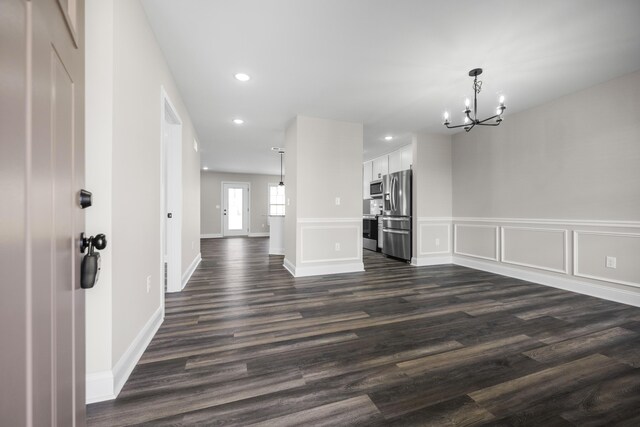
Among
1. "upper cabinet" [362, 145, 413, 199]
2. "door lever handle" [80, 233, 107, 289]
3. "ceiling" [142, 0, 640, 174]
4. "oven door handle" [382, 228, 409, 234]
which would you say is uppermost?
"ceiling" [142, 0, 640, 174]

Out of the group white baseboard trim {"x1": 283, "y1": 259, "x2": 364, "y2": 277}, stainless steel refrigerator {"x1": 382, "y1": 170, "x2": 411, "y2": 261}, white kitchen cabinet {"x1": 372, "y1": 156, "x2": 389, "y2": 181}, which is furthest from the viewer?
white kitchen cabinet {"x1": 372, "y1": 156, "x2": 389, "y2": 181}

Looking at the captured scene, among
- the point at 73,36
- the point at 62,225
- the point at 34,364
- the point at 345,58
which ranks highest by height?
the point at 345,58

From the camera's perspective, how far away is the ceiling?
1.84 m

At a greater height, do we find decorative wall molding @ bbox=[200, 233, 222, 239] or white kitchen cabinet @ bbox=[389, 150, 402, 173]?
white kitchen cabinet @ bbox=[389, 150, 402, 173]

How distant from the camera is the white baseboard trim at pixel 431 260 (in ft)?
15.2

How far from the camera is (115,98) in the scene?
1387mm

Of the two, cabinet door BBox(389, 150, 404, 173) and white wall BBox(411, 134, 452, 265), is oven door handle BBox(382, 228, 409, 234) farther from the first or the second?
cabinet door BBox(389, 150, 404, 173)

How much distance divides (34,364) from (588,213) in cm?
453

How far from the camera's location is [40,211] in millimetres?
497

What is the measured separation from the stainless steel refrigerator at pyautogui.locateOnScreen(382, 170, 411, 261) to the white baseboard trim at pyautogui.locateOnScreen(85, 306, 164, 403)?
421 cm

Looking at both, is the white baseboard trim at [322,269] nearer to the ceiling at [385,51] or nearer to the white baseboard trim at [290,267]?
the white baseboard trim at [290,267]

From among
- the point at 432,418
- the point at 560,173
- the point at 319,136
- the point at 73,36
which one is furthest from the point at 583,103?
the point at 73,36

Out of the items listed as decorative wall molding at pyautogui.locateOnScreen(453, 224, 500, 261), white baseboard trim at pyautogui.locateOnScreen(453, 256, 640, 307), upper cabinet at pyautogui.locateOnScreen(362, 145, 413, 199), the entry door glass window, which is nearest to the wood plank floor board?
white baseboard trim at pyautogui.locateOnScreen(453, 256, 640, 307)

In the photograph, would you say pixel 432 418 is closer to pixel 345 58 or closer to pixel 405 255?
pixel 345 58
